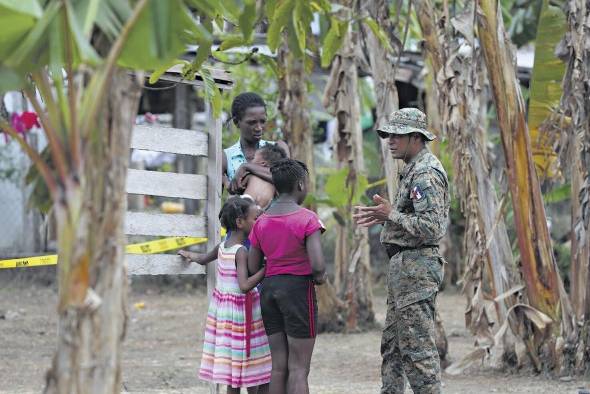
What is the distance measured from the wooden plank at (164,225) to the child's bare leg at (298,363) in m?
1.35

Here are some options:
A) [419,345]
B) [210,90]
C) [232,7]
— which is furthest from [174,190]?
[232,7]

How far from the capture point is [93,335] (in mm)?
3566

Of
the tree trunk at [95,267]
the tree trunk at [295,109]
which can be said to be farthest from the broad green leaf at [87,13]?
the tree trunk at [295,109]

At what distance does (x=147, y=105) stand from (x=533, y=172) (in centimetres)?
1085

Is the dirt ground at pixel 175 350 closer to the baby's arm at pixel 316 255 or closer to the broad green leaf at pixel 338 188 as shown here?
the broad green leaf at pixel 338 188

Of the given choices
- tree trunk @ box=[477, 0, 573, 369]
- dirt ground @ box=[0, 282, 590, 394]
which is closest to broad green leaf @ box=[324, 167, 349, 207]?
dirt ground @ box=[0, 282, 590, 394]

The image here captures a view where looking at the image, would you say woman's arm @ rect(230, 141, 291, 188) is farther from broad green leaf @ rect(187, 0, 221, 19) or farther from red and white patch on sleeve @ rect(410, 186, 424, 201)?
broad green leaf @ rect(187, 0, 221, 19)

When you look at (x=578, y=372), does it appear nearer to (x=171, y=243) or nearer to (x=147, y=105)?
(x=171, y=243)

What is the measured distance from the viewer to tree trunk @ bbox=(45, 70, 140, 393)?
11.5 ft

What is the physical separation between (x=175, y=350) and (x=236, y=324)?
14.3ft

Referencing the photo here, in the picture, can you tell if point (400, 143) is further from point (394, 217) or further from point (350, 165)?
point (350, 165)

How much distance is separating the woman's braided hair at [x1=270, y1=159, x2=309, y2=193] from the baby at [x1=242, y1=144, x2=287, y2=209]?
482 mm

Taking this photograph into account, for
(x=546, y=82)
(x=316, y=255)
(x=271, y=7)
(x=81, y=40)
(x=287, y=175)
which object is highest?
(x=546, y=82)

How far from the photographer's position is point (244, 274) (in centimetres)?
622
